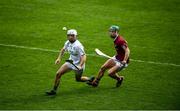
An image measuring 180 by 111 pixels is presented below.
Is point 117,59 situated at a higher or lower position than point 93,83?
higher

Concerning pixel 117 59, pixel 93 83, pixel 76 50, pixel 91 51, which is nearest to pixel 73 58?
pixel 76 50

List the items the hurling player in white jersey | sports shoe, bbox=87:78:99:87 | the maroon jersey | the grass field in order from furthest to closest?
sports shoe, bbox=87:78:99:87 → the maroon jersey → the hurling player in white jersey → the grass field

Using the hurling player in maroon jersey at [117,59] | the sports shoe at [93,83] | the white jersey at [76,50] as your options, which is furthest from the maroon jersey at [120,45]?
the white jersey at [76,50]

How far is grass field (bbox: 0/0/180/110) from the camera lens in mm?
16266

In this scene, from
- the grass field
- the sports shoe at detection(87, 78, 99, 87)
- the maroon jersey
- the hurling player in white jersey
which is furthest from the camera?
the sports shoe at detection(87, 78, 99, 87)

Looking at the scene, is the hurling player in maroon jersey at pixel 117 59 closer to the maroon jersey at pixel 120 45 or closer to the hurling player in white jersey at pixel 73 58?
the maroon jersey at pixel 120 45

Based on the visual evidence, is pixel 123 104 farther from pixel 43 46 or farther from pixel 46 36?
pixel 46 36

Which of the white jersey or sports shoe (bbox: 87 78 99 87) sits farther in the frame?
sports shoe (bbox: 87 78 99 87)

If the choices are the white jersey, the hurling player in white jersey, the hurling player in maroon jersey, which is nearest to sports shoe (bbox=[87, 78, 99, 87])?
the hurling player in maroon jersey

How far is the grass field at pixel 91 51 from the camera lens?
53.4ft

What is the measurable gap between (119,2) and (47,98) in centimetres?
1411

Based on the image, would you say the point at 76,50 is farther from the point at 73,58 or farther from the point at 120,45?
the point at 120,45

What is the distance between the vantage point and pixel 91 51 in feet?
70.7

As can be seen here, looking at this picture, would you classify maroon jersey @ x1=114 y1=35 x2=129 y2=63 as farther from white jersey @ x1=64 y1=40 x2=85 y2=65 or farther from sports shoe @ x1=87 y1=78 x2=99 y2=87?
white jersey @ x1=64 y1=40 x2=85 y2=65
